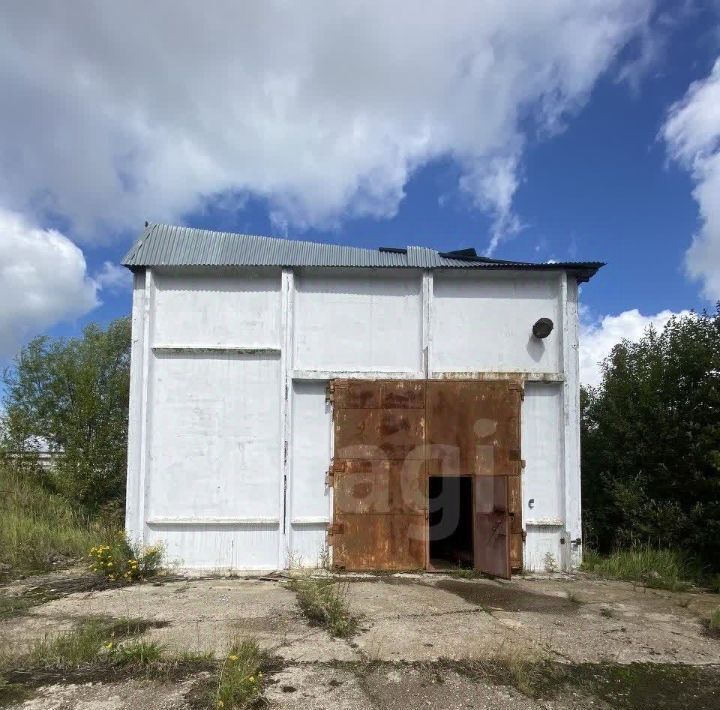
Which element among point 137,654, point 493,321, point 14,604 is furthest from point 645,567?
point 14,604

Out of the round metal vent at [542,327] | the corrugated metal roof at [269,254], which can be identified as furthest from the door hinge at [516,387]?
the corrugated metal roof at [269,254]

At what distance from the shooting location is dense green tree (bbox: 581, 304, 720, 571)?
25.4 ft

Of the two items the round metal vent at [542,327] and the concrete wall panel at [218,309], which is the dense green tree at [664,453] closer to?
the round metal vent at [542,327]

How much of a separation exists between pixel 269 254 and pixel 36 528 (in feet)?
18.9

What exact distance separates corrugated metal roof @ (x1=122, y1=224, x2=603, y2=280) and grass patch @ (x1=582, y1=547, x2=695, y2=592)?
4.35 m

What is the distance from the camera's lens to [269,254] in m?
7.95

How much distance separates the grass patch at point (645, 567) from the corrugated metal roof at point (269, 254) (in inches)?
171

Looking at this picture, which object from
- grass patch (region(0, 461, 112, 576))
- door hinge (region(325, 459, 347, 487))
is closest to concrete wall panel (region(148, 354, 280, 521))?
door hinge (region(325, 459, 347, 487))

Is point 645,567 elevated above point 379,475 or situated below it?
below

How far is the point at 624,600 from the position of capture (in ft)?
20.6

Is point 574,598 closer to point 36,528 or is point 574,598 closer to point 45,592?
point 45,592

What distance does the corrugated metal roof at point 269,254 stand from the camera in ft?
25.6

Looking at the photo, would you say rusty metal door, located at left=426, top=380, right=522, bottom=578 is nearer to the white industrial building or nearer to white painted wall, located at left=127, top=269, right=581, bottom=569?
the white industrial building

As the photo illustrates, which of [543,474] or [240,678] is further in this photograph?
[543,474]
